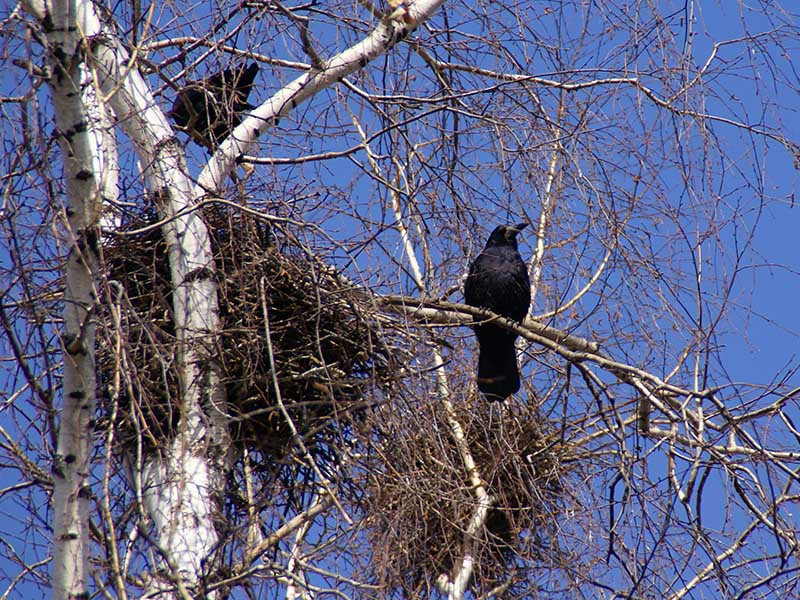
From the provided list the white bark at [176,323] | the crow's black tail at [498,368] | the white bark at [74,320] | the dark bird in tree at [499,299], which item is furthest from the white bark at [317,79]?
the crow's black tail at [498,368]

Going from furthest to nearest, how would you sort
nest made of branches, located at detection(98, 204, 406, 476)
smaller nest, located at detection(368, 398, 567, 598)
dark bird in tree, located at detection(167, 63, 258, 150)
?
1. smaller nest, located at detection(368, 398, 567, 598)
2. nest made of branches, located at detection(98, 204, 406, 476)
3. dark bird in tree, located at detection(167, 63, 258, 150)

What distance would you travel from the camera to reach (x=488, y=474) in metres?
5.54

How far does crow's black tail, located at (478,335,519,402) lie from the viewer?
220 inches

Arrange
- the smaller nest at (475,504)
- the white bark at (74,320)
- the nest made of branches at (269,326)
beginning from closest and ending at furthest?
the white bark at (74,320)
the nest made of branches at (269,326)
the smaller nest at (475,504)

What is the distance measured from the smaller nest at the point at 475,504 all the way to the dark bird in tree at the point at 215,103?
135 cm

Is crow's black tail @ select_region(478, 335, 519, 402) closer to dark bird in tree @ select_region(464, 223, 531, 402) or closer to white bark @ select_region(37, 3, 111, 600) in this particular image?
dark bird in tree @ select_region(464, 223, 531, 402)

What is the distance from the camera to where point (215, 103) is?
366 cm

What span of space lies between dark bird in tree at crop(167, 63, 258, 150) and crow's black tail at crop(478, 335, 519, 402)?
1782 millimetres

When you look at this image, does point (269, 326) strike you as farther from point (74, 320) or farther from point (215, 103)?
point (74, 320)

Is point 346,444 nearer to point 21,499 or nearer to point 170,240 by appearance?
point 170,240

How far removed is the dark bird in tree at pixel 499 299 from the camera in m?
5.60

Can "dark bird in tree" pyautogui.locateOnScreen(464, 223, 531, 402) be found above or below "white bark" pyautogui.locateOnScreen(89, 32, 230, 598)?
above

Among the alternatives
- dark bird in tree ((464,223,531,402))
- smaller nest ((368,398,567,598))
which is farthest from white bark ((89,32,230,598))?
dark bird in tree ((464,223,531,402))

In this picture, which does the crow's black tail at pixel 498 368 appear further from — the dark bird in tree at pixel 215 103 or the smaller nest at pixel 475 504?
the dark bird in tree at pixel 215 103
